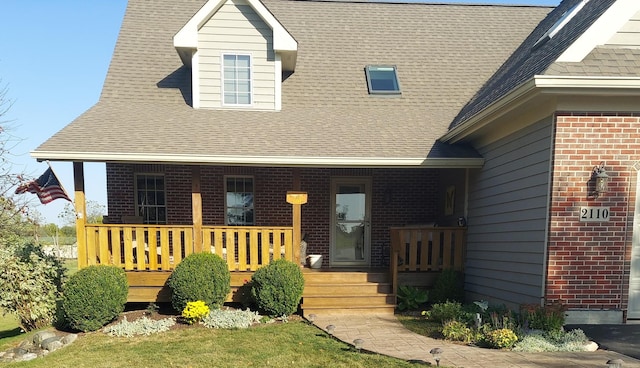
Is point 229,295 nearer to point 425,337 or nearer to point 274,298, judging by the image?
point 274,298

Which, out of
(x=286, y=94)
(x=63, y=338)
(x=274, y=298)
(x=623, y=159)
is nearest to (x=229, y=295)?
(x=274, y=298)

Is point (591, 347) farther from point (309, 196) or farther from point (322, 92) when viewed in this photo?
point (322, 92)

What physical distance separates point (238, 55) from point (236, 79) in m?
0.55

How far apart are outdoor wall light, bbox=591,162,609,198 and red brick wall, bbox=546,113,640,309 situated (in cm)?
7

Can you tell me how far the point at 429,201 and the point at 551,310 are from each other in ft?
15.4

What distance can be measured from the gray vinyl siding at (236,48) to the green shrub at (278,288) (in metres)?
3.97

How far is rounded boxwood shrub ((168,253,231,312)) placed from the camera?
6387mm

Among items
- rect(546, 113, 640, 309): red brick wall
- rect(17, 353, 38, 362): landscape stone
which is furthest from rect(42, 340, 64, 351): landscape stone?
rect(546, 113, 640, 309): red brick wall

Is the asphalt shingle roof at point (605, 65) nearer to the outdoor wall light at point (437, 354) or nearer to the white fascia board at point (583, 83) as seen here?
the white fascia board at point (583, 83)

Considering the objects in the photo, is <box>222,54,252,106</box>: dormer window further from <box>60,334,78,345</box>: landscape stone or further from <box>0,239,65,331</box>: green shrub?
<box>60,334,78,345</box>: landscape stone

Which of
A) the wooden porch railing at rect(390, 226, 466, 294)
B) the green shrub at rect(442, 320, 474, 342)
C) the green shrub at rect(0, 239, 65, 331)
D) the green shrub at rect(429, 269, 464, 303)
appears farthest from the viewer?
the wooden porch railing at rect(390, 226, 466, 294)

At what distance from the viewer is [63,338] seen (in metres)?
5.64

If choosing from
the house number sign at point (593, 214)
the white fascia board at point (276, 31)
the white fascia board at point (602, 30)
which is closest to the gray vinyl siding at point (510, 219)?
the house number sign at point (593, 214)

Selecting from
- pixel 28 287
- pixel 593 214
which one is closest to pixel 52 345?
pixel 28 287
